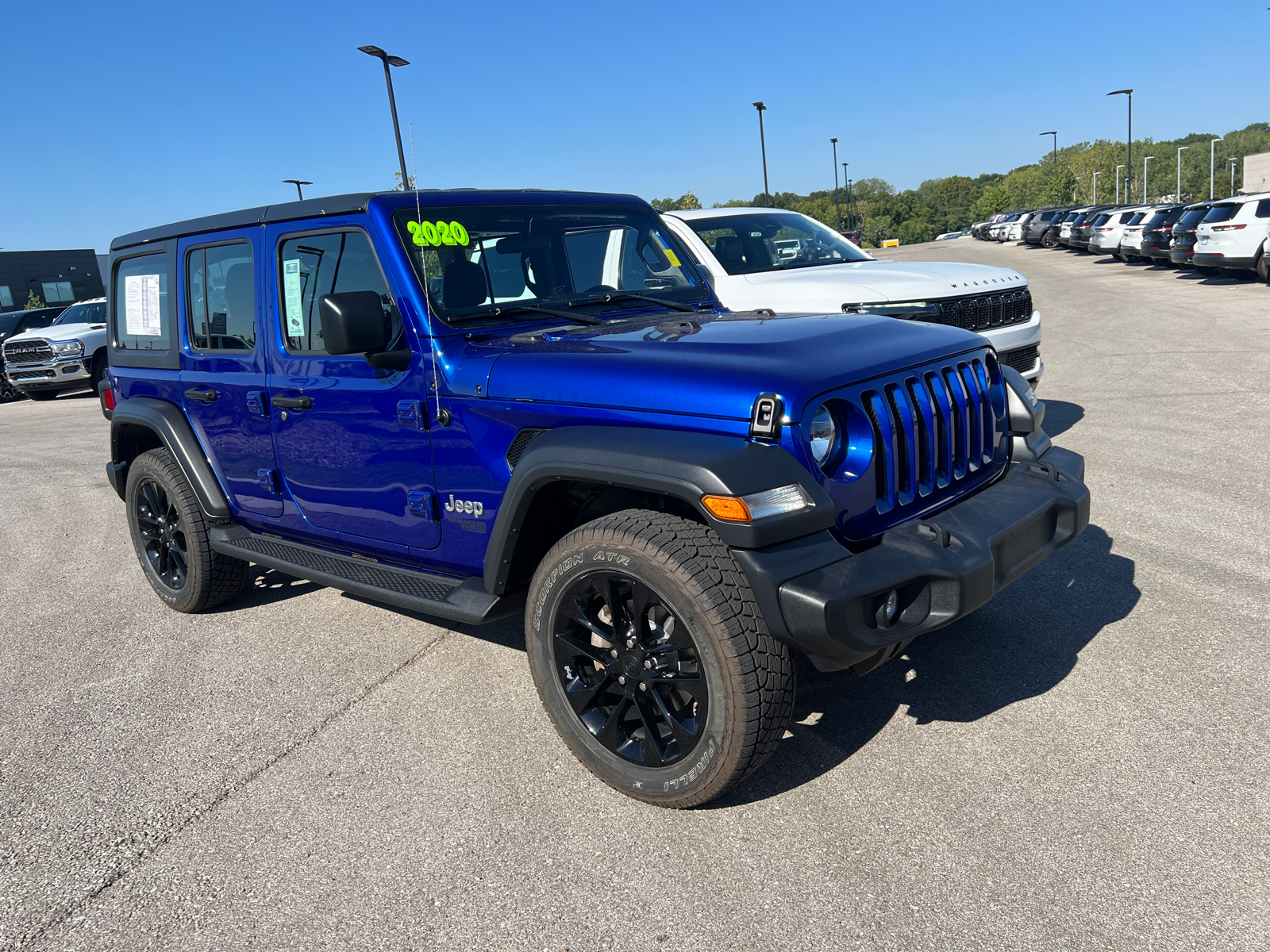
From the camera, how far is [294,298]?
404cm

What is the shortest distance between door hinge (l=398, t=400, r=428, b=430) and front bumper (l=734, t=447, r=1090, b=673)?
143 cm

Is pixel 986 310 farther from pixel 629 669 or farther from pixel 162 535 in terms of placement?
pixel 162 535

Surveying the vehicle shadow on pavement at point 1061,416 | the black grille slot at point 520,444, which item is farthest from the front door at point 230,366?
the vehicle shadow on pavement at point 1061,416

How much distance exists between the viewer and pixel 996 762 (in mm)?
3059

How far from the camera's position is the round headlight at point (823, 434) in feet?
9.10

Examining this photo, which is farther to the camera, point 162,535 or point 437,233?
point 162,535

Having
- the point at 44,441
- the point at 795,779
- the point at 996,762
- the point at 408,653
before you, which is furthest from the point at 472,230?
the point at 44,441

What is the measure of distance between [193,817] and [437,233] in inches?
89.4

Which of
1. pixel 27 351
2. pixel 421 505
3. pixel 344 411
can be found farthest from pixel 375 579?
pixel 27 351

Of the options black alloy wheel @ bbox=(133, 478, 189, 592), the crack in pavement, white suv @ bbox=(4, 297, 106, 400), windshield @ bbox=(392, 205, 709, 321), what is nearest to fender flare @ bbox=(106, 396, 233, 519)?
black alloy wheel @ bbox=(133, 478, 189, 592)

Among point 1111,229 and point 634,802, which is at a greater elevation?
point 1111,229

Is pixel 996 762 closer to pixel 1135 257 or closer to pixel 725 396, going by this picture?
pixel 725 396

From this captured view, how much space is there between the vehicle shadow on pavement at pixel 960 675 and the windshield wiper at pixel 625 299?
5.43ft

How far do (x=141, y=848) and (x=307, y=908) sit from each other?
73 centimetres
